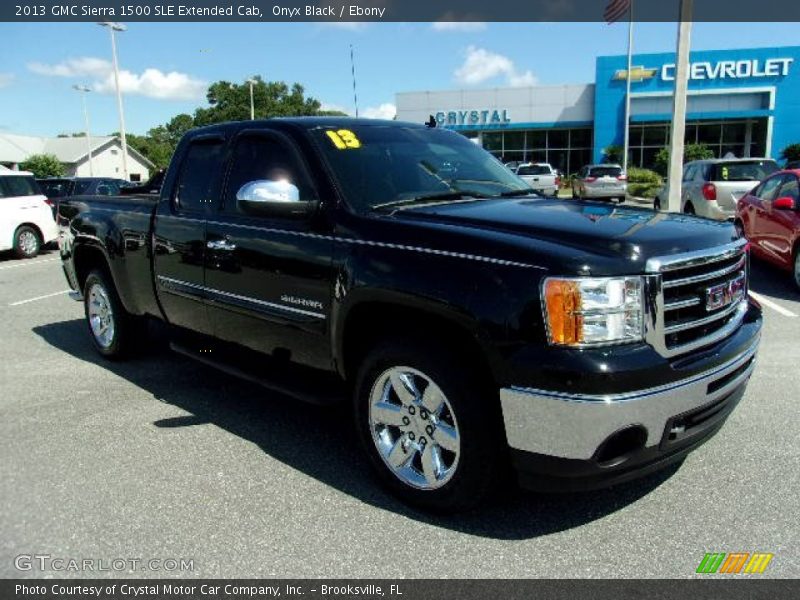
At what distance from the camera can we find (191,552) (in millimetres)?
2883

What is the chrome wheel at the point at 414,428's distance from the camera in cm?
299

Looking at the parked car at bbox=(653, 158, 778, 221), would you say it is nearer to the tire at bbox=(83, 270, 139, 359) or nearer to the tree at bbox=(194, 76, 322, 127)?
the tire at bbox=(83, 270, 139, 359)

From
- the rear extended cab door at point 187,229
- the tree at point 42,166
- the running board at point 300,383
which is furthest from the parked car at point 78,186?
the tree at point 42,166

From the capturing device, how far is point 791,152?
116 feet

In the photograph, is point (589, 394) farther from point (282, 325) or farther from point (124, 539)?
point (124, 539)

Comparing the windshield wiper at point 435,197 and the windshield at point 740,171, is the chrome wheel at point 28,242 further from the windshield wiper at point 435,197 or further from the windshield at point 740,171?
the windshield at point 740,171

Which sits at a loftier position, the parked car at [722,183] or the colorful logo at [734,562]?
the parked car at [722,183]

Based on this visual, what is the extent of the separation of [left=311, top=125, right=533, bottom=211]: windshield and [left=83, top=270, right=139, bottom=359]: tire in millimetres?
2790

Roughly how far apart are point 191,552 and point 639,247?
232 centimetres

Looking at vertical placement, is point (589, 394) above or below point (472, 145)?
below

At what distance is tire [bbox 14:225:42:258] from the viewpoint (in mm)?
13977

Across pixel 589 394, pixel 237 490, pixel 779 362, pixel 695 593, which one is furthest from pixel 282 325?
pixel 779 362

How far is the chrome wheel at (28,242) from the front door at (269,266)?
12.0 meters
